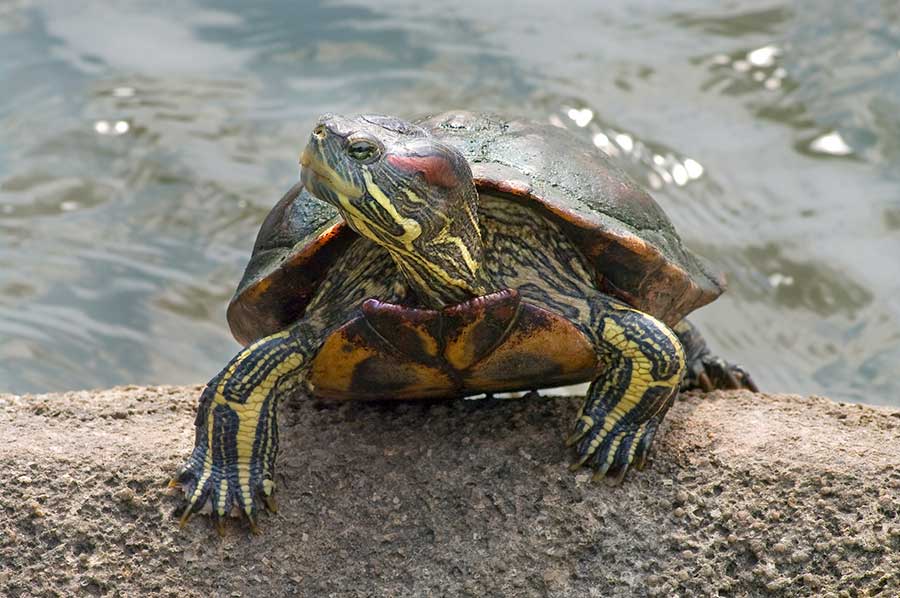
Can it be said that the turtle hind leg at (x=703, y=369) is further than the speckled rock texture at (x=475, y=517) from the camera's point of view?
Yes

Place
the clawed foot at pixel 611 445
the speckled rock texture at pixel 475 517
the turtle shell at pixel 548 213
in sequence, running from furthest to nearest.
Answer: the turtle shell at pixel 548 213 < the clawed foot at pixel 611 445 < the speckled rock texture at pixel 475 517

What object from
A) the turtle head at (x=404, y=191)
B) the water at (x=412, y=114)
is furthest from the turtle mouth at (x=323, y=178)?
the water at (x=412, y=114)

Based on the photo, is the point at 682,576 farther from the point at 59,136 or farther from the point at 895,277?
the point at 59,136

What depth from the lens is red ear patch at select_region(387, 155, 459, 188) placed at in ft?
12.8

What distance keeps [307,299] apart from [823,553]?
6.88 feet

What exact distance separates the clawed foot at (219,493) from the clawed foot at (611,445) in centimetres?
105

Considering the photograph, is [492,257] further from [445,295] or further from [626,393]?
[626,393]

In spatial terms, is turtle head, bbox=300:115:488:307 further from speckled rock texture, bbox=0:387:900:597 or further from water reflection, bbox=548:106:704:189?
water reflection, bbox=548:106:704:189

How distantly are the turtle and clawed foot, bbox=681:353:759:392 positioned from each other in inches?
24.6

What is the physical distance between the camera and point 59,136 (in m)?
9.57

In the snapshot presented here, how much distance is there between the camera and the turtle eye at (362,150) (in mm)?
3846

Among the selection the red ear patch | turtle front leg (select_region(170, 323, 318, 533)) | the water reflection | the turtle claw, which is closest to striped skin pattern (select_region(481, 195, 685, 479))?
the red ear patch

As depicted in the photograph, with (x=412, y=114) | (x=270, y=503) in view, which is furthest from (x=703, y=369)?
(x=412, y=114)

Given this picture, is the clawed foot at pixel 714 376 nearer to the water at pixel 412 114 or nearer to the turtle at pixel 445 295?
the turtle at pixel 445 295
